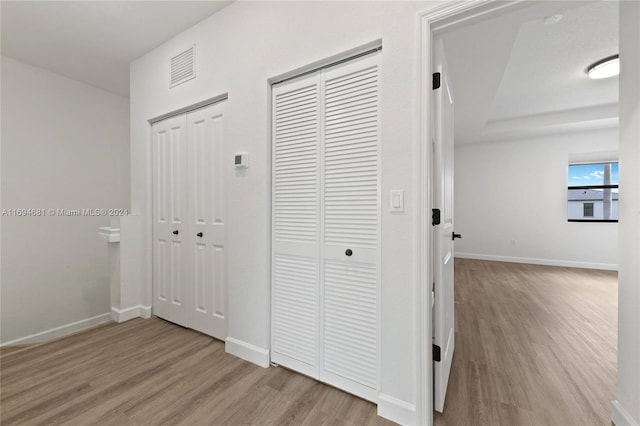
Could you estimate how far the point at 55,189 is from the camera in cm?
343

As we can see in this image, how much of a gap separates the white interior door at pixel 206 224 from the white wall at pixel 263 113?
0.64 ft

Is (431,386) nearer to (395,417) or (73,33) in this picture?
(395,417)

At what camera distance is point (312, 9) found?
1.77m

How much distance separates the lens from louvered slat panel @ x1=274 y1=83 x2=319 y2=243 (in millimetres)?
1839

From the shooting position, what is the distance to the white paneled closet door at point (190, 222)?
8.05 ft

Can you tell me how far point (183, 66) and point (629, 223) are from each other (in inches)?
138

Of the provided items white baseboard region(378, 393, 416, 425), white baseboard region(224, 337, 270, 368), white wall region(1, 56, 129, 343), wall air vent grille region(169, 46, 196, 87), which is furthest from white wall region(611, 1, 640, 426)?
white wall region(1, 56, 129, 343)

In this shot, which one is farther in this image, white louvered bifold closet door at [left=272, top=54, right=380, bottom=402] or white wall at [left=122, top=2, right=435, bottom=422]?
white louvered bifold closet door at [left=272, top=54, right=380, bottom=402]

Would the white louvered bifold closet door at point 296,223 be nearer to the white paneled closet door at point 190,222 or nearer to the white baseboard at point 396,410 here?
the white baseboard at point 396,410

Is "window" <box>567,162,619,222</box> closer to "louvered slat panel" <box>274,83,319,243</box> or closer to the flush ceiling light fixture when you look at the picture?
the flush ceiling light fixture

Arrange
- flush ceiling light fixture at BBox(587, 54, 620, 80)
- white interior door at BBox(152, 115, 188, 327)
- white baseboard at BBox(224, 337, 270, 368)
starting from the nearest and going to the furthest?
white baseboard at BBox(224, 337, 270, 368) < white interior door at BBox(152, 115, 188, 327) < flush ceiling light fixture at BBox(587, 54, 620, 80)

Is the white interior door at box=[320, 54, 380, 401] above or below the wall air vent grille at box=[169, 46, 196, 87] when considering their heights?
below

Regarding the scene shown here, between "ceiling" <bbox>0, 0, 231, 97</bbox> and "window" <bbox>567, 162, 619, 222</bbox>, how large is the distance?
6.86 metres

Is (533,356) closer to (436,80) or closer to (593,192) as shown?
(436,80)
